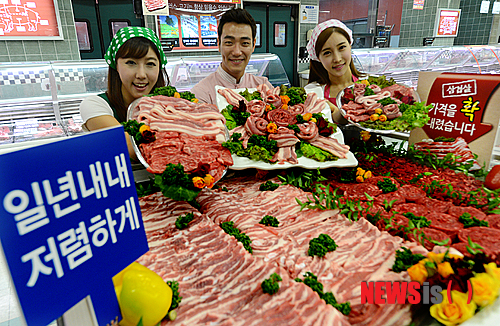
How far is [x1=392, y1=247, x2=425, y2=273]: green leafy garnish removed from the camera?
1463mm

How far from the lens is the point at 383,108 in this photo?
282cm

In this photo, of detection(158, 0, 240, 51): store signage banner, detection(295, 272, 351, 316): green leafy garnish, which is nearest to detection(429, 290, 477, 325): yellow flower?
detection(295, 272, 351, 316): green leafy garnish

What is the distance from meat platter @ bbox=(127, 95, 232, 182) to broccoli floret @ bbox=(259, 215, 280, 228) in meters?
0.43

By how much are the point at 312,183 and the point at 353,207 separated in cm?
50

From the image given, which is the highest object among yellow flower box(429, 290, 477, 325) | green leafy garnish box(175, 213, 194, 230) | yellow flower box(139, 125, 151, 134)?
yellow flower box(139, 125, 151, 134)

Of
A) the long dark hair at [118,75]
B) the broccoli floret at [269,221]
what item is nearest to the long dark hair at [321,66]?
the long dark hair at [118,75]

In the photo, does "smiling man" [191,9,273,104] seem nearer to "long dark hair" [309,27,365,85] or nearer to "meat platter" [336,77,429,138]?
"long dark hair" [309,27,365,85]

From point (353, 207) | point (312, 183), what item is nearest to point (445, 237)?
point (353, 207)

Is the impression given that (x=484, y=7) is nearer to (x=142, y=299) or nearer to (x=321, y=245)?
(x=321, y=245)

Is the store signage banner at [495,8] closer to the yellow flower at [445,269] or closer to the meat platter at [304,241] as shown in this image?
the meat platter at [304,241]

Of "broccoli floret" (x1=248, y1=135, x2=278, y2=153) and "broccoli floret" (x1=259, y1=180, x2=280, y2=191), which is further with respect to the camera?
"broccoli floret" (x1=248, y1=135, x2=278, y2=153)

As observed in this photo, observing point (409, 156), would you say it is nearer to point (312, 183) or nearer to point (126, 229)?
point (312, 183)

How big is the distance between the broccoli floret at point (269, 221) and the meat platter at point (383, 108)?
138cm

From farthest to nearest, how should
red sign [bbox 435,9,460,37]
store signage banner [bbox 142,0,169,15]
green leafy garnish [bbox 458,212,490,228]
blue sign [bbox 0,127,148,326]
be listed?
1. red sign [bbox 435,9,460,37]
2. store signage banner [bbox 142,0,169,15]
3. green leafy garnish [bbox 458,212,490,228]
4. blue sign [bbox 0,127,148,326]
